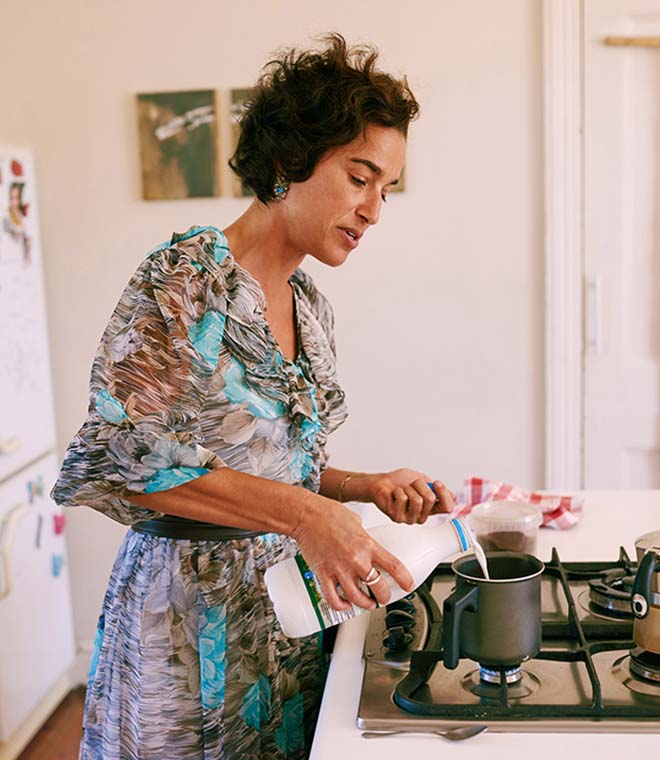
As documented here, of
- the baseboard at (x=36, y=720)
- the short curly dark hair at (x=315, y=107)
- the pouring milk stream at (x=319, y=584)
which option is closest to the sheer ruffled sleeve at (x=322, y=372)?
the short curly dark hair at (x=315, y=107)

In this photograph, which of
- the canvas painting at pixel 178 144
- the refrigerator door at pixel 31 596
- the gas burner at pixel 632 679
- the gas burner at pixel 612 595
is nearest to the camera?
the gas burner at pixel 632 679

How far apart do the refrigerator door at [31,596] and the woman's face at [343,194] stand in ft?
5.04

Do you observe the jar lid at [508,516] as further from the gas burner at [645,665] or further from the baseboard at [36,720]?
the baseboard at [36,720]

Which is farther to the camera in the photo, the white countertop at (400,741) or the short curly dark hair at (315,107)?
the short curly dark hair at (315,107)

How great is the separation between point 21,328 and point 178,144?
70 cm

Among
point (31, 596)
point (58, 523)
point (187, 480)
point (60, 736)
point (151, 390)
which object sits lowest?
point (60, 736)

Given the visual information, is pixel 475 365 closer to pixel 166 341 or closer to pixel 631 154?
pixel 631 154

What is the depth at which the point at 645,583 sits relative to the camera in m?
1.07

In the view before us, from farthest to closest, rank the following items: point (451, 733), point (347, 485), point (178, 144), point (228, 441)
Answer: point (178, 144)
point (347, 485)
point (228, 441)
point (451, 733)

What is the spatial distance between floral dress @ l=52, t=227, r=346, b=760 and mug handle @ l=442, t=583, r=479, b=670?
34 centimetres

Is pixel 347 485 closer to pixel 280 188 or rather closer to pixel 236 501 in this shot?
pixel 236 501

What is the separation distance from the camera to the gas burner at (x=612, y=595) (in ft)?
4.14

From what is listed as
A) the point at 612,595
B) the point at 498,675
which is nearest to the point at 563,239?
the point at 612,595

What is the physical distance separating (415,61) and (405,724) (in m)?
2.13
